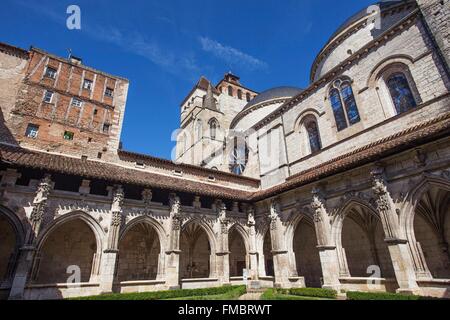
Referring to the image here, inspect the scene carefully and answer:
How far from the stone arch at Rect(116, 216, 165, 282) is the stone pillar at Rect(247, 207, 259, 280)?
6.23 m

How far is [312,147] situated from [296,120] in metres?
2.53

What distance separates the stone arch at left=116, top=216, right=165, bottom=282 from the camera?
612 inches

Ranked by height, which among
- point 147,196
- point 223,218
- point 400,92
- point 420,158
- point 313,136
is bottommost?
point 223,218

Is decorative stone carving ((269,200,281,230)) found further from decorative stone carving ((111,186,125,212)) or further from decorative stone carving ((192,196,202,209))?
decorative stone carving ((111,186,125,212))

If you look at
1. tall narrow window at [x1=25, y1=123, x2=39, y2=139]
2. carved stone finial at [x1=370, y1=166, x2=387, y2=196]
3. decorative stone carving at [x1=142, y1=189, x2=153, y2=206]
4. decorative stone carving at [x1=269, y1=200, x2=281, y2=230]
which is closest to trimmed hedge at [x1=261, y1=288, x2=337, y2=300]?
decorative stone carving at [x1=269, y1=200, x2=281, y2=230]

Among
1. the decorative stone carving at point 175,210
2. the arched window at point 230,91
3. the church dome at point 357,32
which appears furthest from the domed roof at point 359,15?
the arched window at point 230,91

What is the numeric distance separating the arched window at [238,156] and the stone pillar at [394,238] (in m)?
17.1

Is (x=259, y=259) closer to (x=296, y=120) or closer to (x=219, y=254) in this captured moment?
(x=219, y=254)

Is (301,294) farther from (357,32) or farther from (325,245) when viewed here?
(357,32)

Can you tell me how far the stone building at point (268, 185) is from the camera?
1006 cm

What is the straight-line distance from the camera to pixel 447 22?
35.3 ft

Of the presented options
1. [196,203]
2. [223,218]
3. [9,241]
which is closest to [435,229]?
[223,218]

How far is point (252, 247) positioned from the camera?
16.8 metres

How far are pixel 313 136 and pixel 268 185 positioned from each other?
5.42 m
